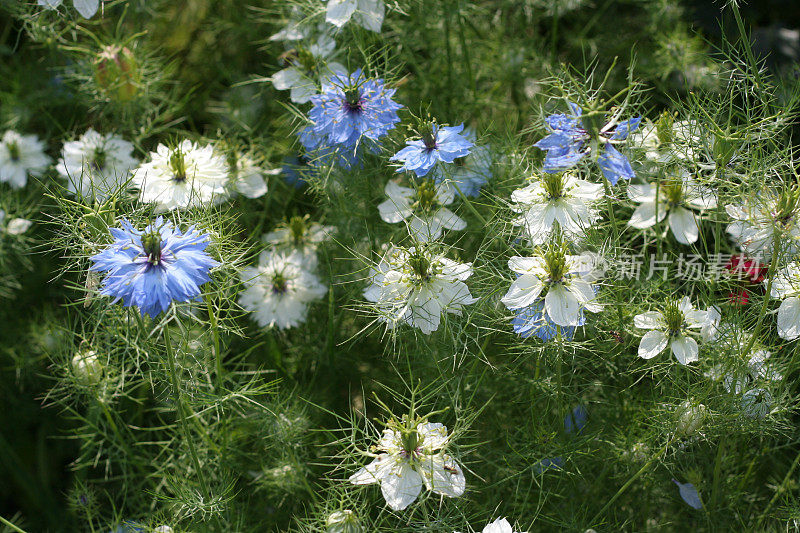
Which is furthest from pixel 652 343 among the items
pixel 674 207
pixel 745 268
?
pixel 745 268

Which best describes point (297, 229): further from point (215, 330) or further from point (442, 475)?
point (442, 475)

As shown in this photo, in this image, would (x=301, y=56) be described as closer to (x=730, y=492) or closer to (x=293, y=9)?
(x=293, y=9)

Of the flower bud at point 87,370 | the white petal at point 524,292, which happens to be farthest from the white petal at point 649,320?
the flower bud at point 87,370

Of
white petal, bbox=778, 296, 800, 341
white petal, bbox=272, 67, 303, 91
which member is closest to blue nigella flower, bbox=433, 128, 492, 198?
white petal, bbox=272, 67, 303, 91

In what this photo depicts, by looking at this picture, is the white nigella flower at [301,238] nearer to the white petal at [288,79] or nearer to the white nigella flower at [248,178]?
the white nigella flower at [248,178]

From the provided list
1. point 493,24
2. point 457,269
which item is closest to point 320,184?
point 457,269

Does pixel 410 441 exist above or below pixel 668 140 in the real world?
below
